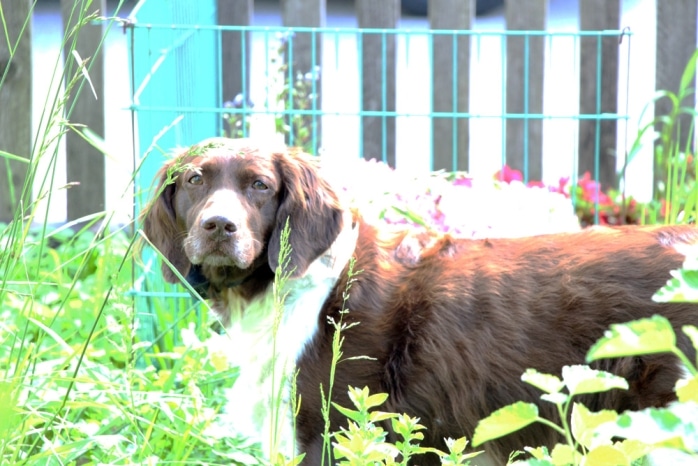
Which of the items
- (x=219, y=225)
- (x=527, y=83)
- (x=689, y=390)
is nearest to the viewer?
(x=689, y=390)

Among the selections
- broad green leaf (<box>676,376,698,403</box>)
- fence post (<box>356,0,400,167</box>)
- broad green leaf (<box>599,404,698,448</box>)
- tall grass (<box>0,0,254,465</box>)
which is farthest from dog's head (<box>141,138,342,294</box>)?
fence post (<box>356,0,400,167</box>)

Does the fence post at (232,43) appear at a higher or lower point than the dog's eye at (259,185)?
higher

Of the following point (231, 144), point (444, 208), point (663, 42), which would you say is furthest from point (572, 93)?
point (231, 144)

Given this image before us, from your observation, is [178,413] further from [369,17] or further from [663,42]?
[663,42]

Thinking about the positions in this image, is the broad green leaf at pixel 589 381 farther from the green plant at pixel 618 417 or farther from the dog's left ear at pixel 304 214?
the dog's left ear at pixel 304 214

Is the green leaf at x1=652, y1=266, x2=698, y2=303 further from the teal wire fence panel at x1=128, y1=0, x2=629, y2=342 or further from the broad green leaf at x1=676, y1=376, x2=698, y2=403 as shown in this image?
the teal wire fence panel at x1=128, y1=0, x2=629, y2=342

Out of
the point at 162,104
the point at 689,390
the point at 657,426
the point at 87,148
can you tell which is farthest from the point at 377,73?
the point at 657,426

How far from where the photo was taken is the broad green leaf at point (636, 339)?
2.89 ft

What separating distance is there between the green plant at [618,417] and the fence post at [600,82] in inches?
142

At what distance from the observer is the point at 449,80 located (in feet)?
15.3

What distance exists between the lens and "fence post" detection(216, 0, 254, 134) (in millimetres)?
4688

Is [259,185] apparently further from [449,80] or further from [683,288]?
[449,80]

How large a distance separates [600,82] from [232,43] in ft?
5.77

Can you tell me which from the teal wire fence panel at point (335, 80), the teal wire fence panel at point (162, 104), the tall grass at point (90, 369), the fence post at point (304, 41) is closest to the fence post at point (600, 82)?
the teal wire fence panel at point (335, 80)
